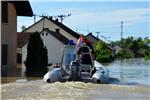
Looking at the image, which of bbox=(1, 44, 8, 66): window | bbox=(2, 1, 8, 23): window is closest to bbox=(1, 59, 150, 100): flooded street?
bbox=(1, 44, 8, 66): window

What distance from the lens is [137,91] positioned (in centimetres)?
1830

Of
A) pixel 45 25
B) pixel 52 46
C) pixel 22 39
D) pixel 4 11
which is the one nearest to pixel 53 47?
pixel 52 46

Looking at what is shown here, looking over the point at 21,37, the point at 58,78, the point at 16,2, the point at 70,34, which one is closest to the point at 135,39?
the point at 70,34

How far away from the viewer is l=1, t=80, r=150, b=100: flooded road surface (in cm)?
1513

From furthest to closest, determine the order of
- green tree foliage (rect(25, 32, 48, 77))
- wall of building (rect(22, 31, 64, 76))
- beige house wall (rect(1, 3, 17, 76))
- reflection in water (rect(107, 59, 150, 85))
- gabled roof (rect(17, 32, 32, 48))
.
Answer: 1. wall of building (rect(22, 31, 64, 76))
2. gabled roof (rect(17, 32, 32, 48))
3. green tree foliage (rect(25, 32, 48, 77))
4. beige house wall (rect(1, 3, 17, 76))
5. reflection in water (rect(107, 59, 150, 85))

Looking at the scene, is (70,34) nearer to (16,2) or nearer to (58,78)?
(16,2)

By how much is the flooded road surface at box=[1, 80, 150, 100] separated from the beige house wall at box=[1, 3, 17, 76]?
12.5m

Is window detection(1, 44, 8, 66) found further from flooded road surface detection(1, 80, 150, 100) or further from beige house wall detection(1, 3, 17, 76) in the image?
flooded road surface detection(1, 80, 150, 100)

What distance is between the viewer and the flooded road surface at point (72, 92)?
15.1 metres

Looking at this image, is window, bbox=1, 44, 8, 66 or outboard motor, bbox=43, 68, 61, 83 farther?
window, bbox=1, 44, 8, 66

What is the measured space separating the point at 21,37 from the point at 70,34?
1544cm

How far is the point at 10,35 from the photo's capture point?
3241 cm

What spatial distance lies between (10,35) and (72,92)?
1673cm

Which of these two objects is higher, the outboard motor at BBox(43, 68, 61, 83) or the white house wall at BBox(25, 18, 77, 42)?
the white house wall at BBox(25, 18, 77, 42)
